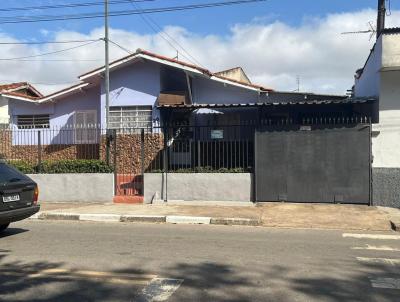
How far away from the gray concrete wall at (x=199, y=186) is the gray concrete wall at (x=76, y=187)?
4.43 ft

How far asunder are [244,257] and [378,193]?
7482mm

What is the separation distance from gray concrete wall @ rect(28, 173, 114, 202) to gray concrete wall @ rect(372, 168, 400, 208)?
788 centimetres

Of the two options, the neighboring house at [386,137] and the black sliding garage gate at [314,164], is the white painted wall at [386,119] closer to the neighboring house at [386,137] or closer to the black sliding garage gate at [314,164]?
the neighboring house at [386,137]

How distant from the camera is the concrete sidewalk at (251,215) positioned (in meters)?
11.8

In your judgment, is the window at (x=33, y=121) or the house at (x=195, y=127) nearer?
the house at (x=195, y=127)

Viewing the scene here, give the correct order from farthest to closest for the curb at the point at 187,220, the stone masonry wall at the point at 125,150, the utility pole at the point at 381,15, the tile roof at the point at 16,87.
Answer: the tile roof at the point at 16,87, the utility pole at the point at 381,15, the stone masonry wall at the point at 125,150, the curb at the point at 187,220

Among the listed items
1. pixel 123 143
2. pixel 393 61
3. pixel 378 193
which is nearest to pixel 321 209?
pixel 378 193

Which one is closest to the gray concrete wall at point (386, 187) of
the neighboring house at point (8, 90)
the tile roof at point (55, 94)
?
the tile roof at point (55, 94)

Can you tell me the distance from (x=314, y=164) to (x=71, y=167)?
7.75m

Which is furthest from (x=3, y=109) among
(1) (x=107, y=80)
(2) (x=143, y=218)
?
(2) (x=143, y=218)

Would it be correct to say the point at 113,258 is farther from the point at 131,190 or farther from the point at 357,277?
the point at 131,190

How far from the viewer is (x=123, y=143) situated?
1866cm

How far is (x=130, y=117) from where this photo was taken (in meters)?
19.6

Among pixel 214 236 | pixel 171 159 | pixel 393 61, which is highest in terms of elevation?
pixel 393 61
